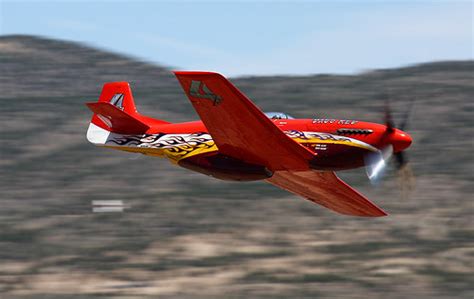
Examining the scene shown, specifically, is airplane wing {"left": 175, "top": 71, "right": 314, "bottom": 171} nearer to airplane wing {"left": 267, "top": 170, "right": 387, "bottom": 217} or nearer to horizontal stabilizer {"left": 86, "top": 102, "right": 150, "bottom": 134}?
horizontal stabilizer {"left": 86, "top": 102, "right": 150, "bottom": 134}

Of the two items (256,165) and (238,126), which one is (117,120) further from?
(238,126)

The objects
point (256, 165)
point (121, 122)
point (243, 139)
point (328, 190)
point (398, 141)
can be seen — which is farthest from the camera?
point (328, 190)

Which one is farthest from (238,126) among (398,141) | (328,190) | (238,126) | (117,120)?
(328,190)

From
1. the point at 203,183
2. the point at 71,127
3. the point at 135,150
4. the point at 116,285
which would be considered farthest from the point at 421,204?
the point at 135,150

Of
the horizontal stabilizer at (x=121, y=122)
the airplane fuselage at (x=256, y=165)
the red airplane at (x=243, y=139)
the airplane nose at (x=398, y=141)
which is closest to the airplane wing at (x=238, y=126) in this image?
the red airplane at (x=243, y=139)

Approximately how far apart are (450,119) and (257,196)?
103ft

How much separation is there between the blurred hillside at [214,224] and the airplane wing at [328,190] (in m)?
29.9

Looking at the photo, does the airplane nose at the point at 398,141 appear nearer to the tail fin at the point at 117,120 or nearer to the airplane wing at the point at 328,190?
the airplane wing at the point at 328,190

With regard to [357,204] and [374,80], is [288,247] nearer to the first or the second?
[357,204]

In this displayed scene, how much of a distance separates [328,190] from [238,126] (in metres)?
6.87

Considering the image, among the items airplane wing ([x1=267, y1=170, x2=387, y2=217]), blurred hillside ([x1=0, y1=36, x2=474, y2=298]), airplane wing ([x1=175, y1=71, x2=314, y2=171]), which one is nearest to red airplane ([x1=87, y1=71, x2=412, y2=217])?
airplane wing ([x1=175, y1=71, x2=314, y2=171])

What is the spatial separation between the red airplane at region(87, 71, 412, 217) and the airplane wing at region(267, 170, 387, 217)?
3.37 meters

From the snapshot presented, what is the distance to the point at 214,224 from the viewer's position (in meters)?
76.9

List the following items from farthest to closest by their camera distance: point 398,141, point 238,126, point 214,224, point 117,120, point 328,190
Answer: point 214,224
point 328,190
point 117,120
point 398,141
point 238,126
